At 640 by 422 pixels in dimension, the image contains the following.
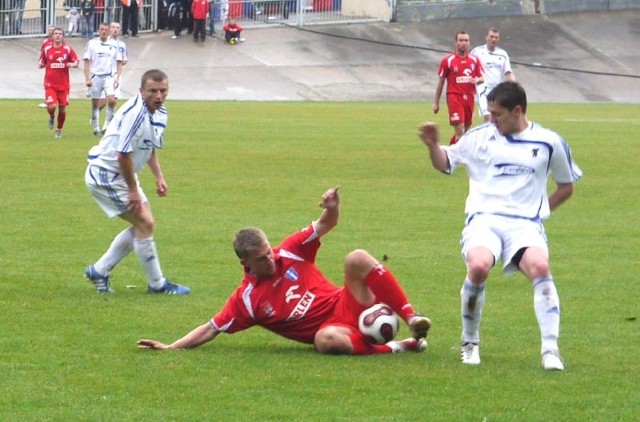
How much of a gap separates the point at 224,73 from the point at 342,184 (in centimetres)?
2864

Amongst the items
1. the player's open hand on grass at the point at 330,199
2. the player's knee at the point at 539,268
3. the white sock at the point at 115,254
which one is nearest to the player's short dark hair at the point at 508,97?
the player's knee at the point at 539,268

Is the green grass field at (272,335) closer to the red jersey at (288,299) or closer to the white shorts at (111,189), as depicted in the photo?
the red jersey at (288,299)

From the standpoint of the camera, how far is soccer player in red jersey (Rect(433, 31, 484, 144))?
23484mm

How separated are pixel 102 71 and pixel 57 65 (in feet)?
4.63

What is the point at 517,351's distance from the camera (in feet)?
28.1

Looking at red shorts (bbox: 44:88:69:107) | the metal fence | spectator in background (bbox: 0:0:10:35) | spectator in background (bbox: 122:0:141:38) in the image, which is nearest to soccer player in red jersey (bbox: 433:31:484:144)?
red shorts (bbox: 44:88:69:107)

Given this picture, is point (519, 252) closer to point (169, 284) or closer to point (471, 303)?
point (471, 303)

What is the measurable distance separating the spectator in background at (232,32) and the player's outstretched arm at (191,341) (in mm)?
42643

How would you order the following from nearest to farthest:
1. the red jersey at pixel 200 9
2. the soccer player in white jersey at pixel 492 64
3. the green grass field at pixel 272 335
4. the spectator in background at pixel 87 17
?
the green grass field at pixel 272 335 < the soccer player in white jersey at pixel 492 64 < the spectator in background at pixel 87 17 < the red jersey at pixel 200 9

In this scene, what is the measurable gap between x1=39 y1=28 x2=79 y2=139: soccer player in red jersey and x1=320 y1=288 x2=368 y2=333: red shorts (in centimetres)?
1974

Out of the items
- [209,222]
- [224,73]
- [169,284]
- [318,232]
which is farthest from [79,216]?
[224,73]

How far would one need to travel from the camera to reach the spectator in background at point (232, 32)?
50469 millimetres

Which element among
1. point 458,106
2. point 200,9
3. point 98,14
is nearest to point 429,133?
point 458,106

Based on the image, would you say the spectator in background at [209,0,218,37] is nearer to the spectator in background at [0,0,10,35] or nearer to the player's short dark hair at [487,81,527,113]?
the spectator in background at [0,0,10,35]
